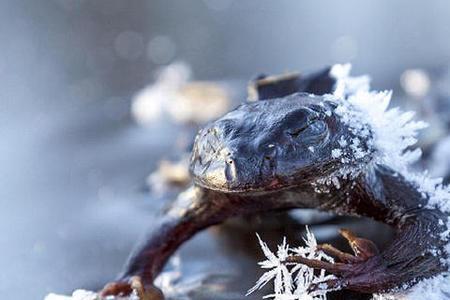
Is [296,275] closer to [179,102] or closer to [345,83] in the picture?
[345,83]

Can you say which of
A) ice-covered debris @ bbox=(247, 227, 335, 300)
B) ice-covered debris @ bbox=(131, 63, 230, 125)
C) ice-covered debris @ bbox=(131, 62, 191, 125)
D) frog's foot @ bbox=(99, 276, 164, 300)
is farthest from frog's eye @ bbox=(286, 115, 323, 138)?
ice-covered debris @ bbox=(131, 62, 191, 125)

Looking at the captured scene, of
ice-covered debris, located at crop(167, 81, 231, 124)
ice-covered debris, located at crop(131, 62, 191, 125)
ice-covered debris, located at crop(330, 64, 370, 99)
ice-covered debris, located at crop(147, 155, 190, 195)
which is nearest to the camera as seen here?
ice-covered debris, located at crop(330, 64, 370, 99)

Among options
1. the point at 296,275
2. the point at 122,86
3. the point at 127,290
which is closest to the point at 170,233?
the point at 127,290

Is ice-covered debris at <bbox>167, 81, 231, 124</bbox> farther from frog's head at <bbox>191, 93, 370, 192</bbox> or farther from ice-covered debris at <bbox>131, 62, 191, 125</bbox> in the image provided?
frog's head at <bbox>191, 93, 370, 192</bbox>

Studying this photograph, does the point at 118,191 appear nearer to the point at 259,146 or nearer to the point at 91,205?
the point at 91,205

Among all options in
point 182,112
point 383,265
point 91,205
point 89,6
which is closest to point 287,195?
point 383,265

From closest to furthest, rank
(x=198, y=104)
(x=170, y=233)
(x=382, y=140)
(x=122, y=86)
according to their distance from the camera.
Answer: (x=382, y=140) → (x=170, y=233) → (x=198, y=104) → (x=122, y=86)
